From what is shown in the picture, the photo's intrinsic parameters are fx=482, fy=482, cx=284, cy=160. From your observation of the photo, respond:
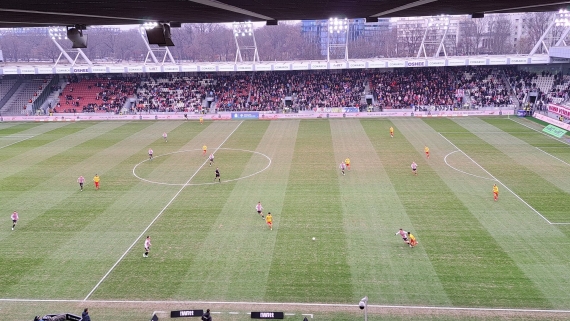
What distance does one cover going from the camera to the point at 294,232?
24.5 meters

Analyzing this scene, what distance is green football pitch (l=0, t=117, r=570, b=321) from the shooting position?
59.9 ft

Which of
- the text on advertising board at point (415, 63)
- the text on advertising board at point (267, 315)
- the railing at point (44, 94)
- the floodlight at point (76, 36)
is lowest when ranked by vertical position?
the text on advertising board at point (267, 315)

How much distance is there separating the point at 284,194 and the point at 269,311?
1360cm

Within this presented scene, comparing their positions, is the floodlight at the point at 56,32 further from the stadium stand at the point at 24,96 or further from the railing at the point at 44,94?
the stadium stand at the point at 24,96

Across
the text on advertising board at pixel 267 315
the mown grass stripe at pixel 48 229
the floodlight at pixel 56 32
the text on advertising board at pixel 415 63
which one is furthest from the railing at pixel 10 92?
the text on advertising board at pixel 267 315

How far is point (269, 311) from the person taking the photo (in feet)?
57.7

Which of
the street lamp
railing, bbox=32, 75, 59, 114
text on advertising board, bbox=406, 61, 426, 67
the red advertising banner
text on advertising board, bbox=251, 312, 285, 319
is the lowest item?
text on advertising board, bbox=251, 312, 285, 319

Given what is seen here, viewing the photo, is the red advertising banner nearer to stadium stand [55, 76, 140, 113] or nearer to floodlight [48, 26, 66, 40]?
stadium stand [55, 76, 140, 113]

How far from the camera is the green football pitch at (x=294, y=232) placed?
18.2 meters

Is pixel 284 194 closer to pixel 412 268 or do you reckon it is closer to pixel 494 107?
pixel 412 268

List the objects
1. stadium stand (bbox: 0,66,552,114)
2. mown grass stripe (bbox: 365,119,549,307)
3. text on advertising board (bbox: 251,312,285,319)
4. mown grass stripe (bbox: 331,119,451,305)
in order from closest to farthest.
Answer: text on advertising board (bbox: 251,312,285,319), mown grass stripe (bbox: 365,119,549,307), mown grass stripe (bbox: 331,119,451,305), stadium stand (bbox: 0,66,552,114)

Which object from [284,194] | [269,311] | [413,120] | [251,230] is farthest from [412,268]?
[413,120]

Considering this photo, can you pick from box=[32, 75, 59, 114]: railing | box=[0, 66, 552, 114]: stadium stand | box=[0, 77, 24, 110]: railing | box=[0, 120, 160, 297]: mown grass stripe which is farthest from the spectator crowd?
box=[0, 120, 160, 297]: mown grass stripe

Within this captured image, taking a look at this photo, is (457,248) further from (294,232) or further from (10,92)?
(10,92)
